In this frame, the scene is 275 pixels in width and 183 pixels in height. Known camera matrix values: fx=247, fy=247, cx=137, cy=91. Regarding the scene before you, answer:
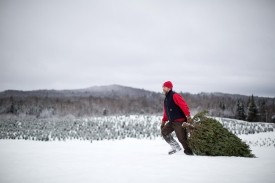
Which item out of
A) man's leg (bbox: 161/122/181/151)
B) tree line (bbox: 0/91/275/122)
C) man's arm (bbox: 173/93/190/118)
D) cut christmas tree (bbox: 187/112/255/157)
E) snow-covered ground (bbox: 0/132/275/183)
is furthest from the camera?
tree line (bbox: 0/91/275/122)

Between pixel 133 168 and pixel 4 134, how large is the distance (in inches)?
525

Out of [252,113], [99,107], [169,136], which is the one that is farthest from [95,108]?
[169,136]

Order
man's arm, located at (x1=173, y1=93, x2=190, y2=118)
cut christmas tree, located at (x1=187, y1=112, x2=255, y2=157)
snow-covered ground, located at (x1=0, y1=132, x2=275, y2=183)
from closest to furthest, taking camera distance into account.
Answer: snow-covered ground, located at (x1=0, y1=132, x2=275, y2=183) < cut christmas tree, located at (x1=187, y1=112, x2=255, y2=157) < man's arm, located at (x1=173, y1=93, x2=190, y2=118)

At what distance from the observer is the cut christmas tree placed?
6.35 metres

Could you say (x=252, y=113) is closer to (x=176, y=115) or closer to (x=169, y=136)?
(x=169, y=136)

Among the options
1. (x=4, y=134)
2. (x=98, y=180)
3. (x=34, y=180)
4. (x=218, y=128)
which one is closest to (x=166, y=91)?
(x=218, y=128)

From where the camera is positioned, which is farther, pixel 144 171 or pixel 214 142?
pixel 214 142

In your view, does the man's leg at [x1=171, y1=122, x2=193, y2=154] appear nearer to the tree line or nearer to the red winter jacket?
the red winter jacket

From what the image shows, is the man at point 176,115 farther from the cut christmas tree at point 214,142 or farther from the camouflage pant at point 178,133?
the cut christmas tree at point 214,142

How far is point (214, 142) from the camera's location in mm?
6434

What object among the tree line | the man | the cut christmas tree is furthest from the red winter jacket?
the tree line

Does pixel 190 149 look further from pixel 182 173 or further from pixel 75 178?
pixel 75 178

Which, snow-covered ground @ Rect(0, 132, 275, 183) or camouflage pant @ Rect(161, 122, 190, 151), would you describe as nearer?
snow-covered ground @ Rect(0, 132, 275, 183)

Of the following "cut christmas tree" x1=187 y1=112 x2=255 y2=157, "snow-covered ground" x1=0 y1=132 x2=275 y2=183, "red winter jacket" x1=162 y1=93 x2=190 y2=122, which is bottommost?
"snow-covered ground" x1=0 y1=132 x2=275 y2=183
